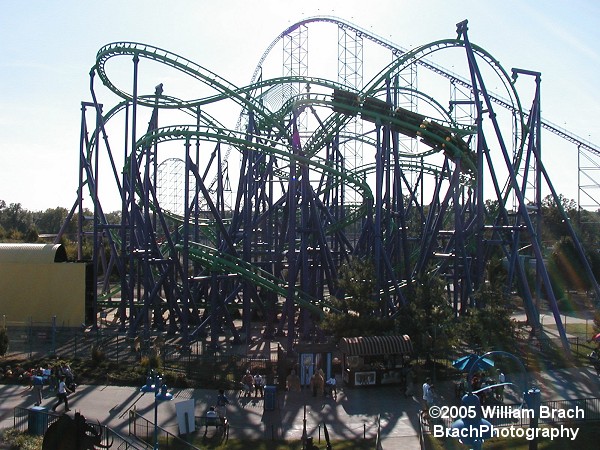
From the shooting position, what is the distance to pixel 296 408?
46.3ft

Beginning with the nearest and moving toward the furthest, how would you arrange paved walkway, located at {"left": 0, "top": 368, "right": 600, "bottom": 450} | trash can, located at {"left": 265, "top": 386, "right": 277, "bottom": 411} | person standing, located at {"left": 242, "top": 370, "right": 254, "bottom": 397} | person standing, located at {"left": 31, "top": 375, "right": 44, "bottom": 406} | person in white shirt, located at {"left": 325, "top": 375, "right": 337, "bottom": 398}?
paved walkway, located at {"left": 0, "top": 368, "right": 600, "bottom": 450}
trash can, located at {"left": 265, "top": 386, "right": 277, "bottom": 411}
person standing, located at {"left": 31, "top": 375, "right": 44, "bottom": 406}
person in white shirt, located at {"left": 325, "top": 375, "right": 337, "bottom": 398}
person standing, located at {"left": 242, "top": 370, "right": 254, "bottom": 397}

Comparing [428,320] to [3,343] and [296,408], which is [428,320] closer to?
[296,408]

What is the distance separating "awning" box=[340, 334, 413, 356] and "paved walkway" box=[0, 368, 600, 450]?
0.97m

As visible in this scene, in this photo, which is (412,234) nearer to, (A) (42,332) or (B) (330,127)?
(B) (330,127)

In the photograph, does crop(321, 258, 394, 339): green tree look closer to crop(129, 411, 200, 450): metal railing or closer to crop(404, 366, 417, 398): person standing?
crop(404, 366, 417, 398): person standing

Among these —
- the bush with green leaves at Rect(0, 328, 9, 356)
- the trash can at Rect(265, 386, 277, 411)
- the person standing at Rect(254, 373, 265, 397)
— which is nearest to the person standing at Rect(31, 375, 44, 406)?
the bush with green leaves at Rect(0, 328, 9, 356)

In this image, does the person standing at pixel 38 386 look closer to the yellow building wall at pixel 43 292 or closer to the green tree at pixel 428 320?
the green tree at pixel 428 320

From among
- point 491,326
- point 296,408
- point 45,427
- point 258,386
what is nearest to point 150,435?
point 45,427

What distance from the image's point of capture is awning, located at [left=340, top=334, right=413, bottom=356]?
1588 centimetres

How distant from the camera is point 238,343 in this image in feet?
71.6

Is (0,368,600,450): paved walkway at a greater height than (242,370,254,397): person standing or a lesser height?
lesser

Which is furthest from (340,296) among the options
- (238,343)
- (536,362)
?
(536,362)

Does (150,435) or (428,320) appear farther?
(428,320)

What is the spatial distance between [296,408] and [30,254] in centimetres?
1647
